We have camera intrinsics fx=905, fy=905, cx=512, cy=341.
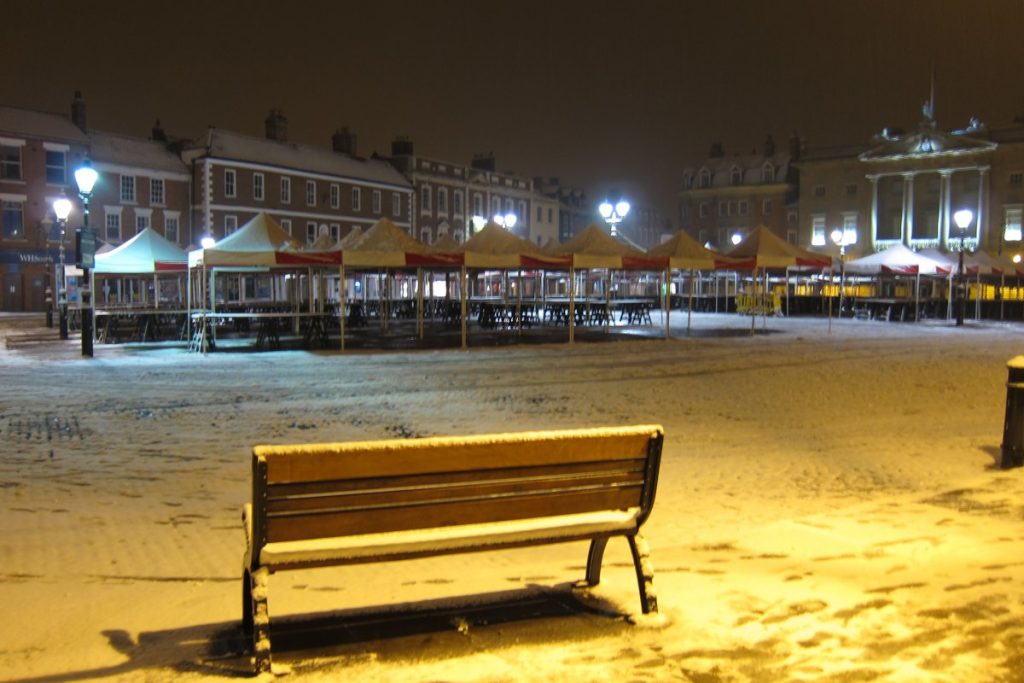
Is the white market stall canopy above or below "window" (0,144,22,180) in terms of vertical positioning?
below

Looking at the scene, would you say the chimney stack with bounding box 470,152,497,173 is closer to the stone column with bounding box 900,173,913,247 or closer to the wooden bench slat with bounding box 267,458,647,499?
the stone column with bounding box 900,173,913,247

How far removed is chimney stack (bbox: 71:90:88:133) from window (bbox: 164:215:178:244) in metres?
6.22

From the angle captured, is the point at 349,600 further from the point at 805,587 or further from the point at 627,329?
the point at 627,329

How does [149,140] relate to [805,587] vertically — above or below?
above

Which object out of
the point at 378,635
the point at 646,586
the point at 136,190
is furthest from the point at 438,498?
the point at 136,190

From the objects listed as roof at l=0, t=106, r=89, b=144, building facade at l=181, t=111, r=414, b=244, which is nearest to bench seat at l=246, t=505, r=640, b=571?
building facade at l=181, t=111, r=414, b=244

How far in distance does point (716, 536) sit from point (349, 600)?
8.07 ft

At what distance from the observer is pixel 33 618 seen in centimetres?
421

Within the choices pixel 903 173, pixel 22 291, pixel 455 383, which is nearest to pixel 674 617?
pixel 455 383

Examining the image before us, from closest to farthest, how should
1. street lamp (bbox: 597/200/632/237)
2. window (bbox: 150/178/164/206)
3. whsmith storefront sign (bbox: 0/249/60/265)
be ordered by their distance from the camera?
street lamp (bbox: 597/200/632/237), whsmith storefront sign (bbox: 0/249/60/265), window (bbox: 150/178/164/206)

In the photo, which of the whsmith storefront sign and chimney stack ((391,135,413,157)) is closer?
the whsmith storefront sign

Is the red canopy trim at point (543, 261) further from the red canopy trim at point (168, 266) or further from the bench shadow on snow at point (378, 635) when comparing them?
the bench shadow on snow at point (378, 635)

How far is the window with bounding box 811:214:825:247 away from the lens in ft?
255

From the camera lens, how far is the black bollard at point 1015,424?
7.89 meters
